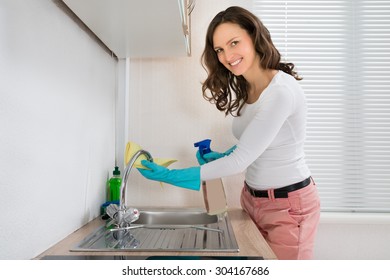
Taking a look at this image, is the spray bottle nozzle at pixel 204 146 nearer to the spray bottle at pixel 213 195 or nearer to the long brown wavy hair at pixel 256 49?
the spray bottle at pixel 213 195

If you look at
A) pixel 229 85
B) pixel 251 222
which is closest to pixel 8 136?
pixel 251 222

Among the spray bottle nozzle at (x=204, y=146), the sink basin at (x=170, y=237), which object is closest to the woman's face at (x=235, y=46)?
the spray bottle nozzle at (x=204, y=146)

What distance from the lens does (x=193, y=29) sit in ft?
5.77

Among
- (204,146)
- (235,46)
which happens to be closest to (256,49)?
(235,46)

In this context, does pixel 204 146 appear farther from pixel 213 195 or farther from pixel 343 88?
pixel 343 88

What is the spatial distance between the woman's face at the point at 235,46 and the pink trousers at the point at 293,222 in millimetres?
492

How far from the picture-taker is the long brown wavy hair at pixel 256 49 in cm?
127

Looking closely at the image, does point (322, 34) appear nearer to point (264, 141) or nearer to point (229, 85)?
point (229, 85)

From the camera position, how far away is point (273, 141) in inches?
49.8

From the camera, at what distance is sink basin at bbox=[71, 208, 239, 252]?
39.2 inches

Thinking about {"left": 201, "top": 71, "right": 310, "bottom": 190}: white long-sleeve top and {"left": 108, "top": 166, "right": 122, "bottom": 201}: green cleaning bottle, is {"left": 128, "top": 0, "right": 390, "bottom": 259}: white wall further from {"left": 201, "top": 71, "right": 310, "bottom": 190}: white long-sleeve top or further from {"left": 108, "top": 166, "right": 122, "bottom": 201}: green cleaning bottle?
{"left": 201, "top": 71, "right": 310, "bottom": 190}: white long-sleeve top

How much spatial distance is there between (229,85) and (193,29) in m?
0.41

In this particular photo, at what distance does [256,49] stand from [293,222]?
0.65 m

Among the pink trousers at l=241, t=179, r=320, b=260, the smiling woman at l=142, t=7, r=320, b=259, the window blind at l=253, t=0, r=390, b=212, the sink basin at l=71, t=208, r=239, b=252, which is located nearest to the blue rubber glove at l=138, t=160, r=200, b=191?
the smiling woman at l=142, t=7, r=320, b=259
